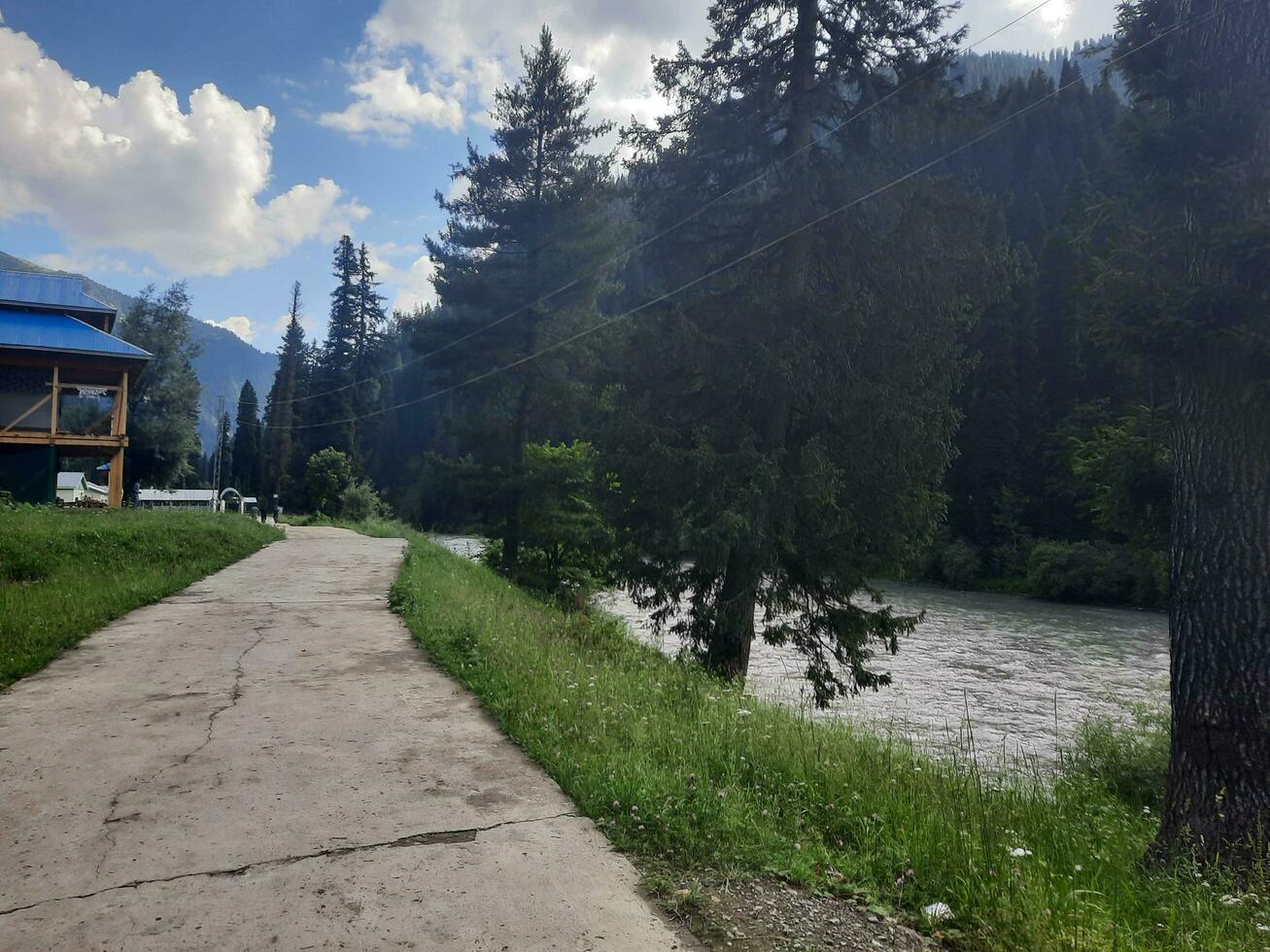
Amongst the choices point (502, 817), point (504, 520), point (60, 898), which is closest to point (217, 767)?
point (60, 898)

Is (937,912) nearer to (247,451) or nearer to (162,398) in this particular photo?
(162,398)

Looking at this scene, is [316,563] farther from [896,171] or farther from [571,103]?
[571,103]

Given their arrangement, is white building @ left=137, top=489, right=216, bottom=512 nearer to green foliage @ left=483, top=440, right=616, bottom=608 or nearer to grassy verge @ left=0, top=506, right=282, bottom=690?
grassy verge @ left=0, top=506, right=282, bottom=690

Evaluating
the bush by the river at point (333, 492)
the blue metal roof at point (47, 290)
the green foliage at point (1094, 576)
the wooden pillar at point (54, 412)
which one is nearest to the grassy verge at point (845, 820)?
the wooden pillar at point (54, 412)

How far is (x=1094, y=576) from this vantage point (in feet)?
112

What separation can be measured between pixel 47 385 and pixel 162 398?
23.5 m

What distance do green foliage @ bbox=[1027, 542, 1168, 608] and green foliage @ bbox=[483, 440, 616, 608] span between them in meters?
22.9

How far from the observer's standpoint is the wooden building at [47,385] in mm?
22250

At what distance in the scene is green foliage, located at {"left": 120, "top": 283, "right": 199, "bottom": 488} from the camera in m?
43.3

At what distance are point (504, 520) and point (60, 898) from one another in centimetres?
2060

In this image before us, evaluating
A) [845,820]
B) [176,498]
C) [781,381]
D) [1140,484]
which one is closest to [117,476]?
[176,498]

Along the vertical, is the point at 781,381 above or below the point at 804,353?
below

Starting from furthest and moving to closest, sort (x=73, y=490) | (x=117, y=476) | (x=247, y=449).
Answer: (x=247, y=449) < (x=73, y=490) < (x=117, y=476)

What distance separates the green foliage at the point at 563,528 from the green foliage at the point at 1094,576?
2288 centimetres
